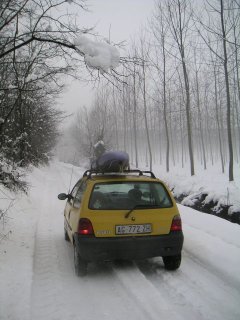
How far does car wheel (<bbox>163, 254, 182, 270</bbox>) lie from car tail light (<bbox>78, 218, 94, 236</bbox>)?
135cm

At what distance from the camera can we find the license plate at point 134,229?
16.1 ft

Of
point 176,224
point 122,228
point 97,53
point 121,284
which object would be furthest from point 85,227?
point 97,53

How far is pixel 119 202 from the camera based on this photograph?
5188 mm

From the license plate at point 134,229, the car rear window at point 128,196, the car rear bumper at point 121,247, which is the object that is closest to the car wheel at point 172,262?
the car rear bumper at point 121,247

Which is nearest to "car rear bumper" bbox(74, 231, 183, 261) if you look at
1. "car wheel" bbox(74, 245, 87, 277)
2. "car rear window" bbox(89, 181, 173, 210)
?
"car wheel" bbox(74, 245, 87, 277)

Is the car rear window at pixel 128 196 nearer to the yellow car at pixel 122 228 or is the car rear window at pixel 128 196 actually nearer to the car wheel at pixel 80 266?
the yellow car at pixel 122 228

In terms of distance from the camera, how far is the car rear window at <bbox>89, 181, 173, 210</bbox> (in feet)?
16.8

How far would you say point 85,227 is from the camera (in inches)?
194

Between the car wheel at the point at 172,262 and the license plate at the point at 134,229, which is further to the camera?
the car wheel at the point at 172,262

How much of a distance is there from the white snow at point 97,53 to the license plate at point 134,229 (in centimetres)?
252

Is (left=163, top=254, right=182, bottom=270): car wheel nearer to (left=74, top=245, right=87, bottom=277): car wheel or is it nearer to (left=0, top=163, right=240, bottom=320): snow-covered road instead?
(left=0, top=163, right=240, bottom=320): snow-covered road

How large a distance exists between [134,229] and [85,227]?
2.44 ft

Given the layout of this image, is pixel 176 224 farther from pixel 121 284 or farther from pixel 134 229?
pixel 121 284

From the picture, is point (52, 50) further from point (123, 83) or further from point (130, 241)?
point (130, 241)
